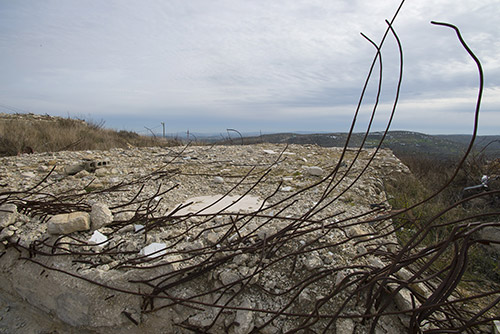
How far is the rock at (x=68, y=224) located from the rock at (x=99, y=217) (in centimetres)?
5

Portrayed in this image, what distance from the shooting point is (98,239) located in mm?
1857

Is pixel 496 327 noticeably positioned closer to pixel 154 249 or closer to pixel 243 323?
pixel 243 323

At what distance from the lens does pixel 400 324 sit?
1296 mm

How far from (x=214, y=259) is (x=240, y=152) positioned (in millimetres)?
4065

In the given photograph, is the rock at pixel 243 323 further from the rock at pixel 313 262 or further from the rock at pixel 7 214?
the rock at pixel 7 214

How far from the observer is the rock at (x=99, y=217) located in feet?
6.48

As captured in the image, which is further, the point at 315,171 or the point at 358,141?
the point at 358,141

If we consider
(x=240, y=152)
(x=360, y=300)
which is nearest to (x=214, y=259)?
(x=360, y=300)

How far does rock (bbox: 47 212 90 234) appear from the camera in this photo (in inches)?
72.0

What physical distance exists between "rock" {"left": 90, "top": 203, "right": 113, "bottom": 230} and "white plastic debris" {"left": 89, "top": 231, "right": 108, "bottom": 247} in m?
0.09

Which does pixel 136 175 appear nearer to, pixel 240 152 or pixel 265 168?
pixel 265 168

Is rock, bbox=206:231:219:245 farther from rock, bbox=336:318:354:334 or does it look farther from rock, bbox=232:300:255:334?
rock, bbox=336:318:354:334

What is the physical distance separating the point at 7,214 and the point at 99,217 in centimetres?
68

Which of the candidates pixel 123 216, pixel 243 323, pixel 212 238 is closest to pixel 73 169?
pixel 123 216
